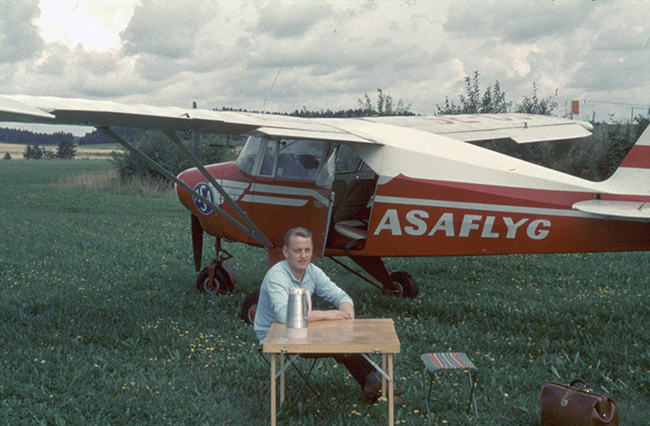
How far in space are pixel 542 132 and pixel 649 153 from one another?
3.57m

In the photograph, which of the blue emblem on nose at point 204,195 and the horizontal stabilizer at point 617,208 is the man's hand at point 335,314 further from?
the blue emblem on nose at point 204,195

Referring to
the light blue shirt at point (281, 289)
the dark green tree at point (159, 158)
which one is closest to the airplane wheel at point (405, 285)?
the light blue shirt at point (281, 289)

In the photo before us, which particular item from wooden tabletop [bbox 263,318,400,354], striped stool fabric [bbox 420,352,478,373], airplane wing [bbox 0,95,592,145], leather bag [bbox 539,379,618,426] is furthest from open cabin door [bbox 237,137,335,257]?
leather bag [bbox 539,379,618,426]

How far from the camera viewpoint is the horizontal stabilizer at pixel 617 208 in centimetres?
556

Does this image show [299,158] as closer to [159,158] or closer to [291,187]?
[291,187]

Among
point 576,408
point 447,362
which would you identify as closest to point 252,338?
point 447,362

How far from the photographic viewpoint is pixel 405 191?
20.4ft

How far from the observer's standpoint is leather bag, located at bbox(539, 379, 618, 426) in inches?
138

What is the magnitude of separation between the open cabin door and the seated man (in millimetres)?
2574

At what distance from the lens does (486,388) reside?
4.51 meters

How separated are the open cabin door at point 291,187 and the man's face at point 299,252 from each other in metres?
2.76

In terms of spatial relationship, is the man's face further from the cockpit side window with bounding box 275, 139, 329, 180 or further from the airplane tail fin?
the airplane tail fin

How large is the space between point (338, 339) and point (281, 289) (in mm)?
607

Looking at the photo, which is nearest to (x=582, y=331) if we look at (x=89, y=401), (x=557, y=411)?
(x=557, y=411)
